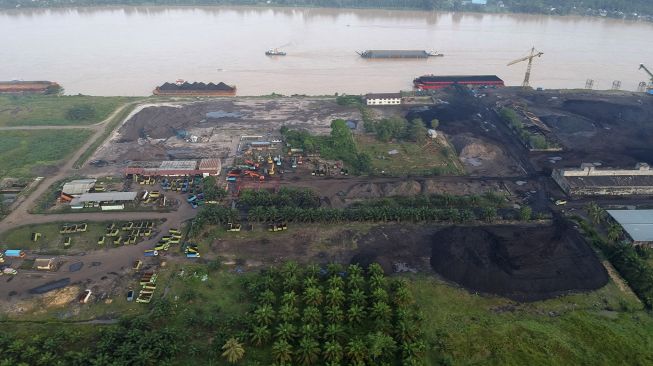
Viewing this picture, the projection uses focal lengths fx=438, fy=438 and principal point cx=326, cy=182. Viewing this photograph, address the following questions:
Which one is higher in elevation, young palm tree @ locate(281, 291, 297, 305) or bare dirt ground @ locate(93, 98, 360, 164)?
bare dirt ground @ locate(93, 98, 360, 164)

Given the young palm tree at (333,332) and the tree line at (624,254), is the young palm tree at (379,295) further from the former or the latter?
the tree line at (624,254)

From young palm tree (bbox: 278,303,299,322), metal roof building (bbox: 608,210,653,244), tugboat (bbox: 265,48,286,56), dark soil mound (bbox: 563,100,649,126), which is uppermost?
tugboat (bbox: 265,48,286,56)

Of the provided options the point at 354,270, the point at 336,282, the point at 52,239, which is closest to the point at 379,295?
the point at 354,270

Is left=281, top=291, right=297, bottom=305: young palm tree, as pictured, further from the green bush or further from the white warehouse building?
the green bush

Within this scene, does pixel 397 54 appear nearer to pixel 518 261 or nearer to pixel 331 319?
pixel 518 261

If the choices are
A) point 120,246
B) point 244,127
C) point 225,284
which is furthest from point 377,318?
point 244,127

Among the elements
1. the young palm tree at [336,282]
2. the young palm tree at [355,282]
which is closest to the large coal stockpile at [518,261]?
the young palm tree at [355,282]

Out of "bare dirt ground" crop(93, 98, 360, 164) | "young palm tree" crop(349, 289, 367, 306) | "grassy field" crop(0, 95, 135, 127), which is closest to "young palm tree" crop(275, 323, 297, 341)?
"young palm tree" crop(349, 289, 367, 306)
